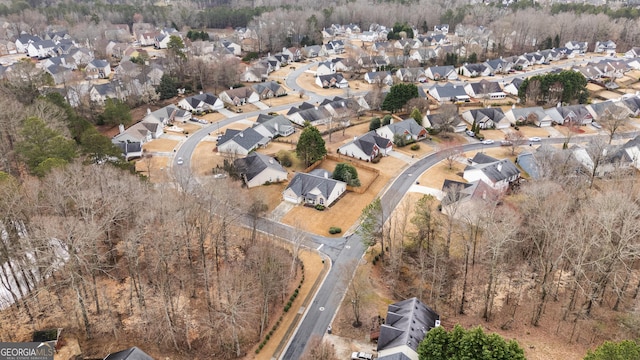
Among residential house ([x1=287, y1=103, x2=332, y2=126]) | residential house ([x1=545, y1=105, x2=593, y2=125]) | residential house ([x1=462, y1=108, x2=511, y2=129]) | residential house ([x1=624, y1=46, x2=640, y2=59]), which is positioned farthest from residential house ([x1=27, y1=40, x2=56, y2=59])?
residential house ([x1=624, y1=46, x2=640, y2=59])

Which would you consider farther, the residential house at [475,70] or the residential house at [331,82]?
the residential house at [475,70]

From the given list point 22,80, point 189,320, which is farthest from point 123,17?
point 189,320

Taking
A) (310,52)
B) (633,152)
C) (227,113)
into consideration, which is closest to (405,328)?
(633,152)

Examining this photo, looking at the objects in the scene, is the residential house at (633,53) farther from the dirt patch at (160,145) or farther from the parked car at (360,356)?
the parked car at (360,356)

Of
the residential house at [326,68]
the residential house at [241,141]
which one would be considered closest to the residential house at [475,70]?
the residential house at [326,68]

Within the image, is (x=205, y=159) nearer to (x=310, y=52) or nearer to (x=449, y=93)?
(x=449, y=93)

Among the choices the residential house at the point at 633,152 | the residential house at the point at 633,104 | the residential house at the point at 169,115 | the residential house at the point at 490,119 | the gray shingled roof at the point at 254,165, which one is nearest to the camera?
the gray shingled roof at the point at 254,165
